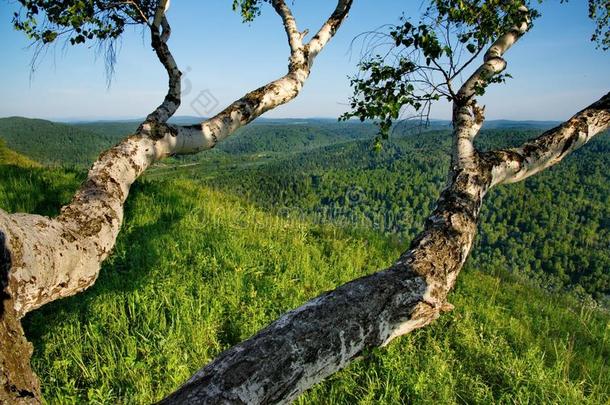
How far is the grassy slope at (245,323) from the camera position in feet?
12.1

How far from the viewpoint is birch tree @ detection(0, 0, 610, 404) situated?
4.42ft

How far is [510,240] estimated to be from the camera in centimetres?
12288

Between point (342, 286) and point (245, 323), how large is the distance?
311 centimetres

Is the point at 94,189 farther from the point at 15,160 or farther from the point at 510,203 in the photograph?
the point at 510,203

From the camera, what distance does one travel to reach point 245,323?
4504 millimetres

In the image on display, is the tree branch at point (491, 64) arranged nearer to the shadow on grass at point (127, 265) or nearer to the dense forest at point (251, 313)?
the dense forest at point (251, 313)

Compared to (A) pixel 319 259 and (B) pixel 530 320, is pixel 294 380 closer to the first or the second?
(A) pixel 319 259

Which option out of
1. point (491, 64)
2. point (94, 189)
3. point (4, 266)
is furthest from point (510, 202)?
point (4, 266)

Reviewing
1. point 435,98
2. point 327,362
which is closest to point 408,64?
point 435,98

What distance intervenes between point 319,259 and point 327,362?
535cm

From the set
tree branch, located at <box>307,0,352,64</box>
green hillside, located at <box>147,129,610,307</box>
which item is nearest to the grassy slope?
tree branch, located at <box>307,0,352,64</box>

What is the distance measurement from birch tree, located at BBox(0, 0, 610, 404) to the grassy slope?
16.4 inches

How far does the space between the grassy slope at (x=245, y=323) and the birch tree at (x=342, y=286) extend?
42 centimetres

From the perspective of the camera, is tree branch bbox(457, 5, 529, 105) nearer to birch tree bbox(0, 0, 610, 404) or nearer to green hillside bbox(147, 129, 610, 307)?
birch tree bbox(0, 0, 610, 404)
